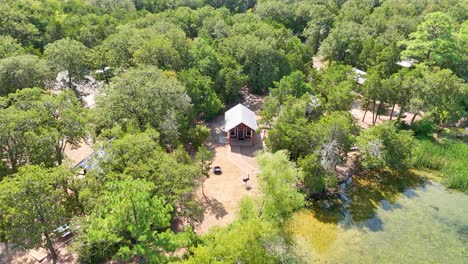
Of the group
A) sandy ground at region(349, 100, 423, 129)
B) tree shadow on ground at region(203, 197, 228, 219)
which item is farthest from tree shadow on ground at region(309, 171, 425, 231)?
sandy ground at region(349, 100, 423, 129)

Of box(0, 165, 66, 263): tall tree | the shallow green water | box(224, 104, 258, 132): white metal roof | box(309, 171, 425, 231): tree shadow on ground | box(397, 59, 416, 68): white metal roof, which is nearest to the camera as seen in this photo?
box(0, 165, 66, 263): tall tree

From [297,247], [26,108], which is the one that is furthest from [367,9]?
[26,108]

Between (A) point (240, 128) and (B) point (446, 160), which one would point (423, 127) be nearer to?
(B) point (446, 160)

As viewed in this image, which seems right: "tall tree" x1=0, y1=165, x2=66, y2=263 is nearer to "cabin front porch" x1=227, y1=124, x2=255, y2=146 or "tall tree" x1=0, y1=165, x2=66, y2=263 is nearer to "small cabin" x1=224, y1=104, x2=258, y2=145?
"small cabin" x1=224, y1=104, x2=258, y2=145

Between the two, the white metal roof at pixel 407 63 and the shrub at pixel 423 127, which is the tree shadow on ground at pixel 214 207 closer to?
the shrub at pixel 423 127

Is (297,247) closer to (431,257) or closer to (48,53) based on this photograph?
(431,257)

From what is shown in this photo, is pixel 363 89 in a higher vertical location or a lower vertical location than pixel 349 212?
higher
